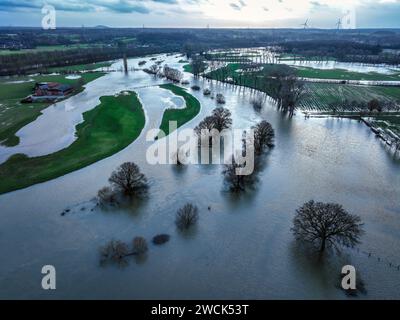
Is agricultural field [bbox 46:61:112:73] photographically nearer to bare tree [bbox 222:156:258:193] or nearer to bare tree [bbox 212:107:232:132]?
bare tree [bbox 212:107:232:132]

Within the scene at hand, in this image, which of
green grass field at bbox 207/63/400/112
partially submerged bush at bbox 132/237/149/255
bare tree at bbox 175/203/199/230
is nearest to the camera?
partially submerged bush at bbox 132/237/149/255

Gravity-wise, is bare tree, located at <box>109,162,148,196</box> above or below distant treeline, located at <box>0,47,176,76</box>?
below

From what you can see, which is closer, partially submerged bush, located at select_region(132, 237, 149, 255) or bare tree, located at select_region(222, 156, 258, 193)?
partially submerged bush, located at select_region(132, 237, 149, 255)

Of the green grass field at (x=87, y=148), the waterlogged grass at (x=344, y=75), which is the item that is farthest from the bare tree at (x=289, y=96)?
the waterlogged grass at (x=344, y=75)

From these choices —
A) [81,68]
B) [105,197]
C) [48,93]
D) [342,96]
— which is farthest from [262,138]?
[81,68]

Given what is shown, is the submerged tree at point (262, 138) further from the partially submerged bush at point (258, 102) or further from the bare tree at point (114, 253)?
the bare tree at point (114, 253)

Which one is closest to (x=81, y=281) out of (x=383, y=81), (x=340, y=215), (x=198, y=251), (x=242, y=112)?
(x=198, y=251)

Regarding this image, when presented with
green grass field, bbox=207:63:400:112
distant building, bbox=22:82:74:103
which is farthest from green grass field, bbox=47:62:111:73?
green grass field, bbox=207:63:400:112
